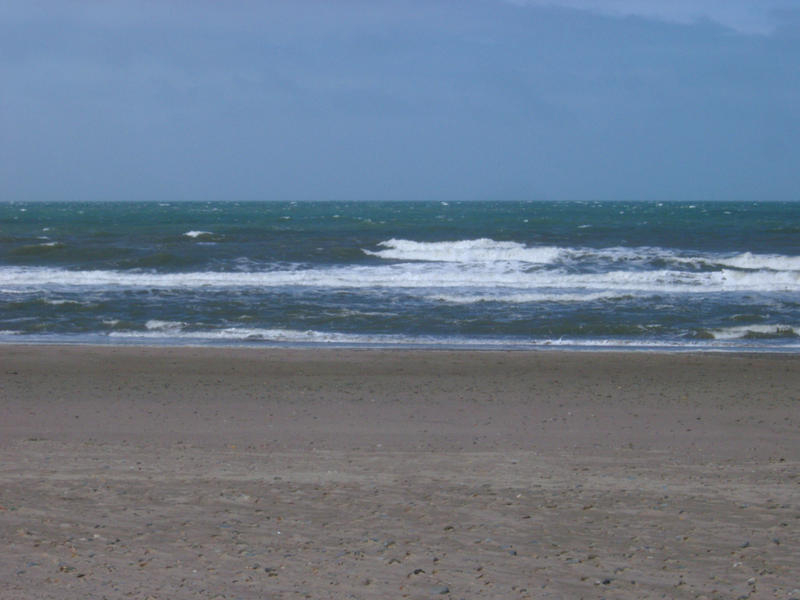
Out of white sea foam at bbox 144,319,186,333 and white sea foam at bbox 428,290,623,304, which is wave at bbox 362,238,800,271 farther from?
white sea foam at bbox 144,319,186,333

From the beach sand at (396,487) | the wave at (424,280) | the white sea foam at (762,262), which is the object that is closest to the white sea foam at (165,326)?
the beach sand at (396,487)

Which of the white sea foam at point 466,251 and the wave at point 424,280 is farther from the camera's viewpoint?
the white sea foam at point 466,251

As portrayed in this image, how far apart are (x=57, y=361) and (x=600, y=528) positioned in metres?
8.86

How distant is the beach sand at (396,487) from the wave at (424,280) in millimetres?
11593

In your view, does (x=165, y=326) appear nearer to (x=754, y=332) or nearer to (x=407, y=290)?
(x=407, y=290)

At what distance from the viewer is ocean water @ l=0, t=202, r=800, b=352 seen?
14836 millimetres

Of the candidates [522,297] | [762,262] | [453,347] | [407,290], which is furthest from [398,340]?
[762,262]

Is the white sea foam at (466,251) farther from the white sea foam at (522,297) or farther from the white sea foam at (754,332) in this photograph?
the white sea foam at (754,332)

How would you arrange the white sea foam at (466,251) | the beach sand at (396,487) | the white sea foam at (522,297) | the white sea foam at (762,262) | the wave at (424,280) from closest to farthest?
the beach sand at (396,487), the white sea foam at (522,297), the wave at (424,280), the white sea foam at (762,262), the white sea foam at (466,251)

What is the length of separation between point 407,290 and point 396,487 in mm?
15712

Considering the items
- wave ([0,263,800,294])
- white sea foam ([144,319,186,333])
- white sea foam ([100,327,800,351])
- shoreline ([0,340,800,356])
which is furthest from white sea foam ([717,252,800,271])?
white sea foam ([144,319,186,333])

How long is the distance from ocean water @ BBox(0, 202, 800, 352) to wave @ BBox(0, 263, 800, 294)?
6cm

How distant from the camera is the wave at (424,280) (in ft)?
71.8

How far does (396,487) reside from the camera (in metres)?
5.51
